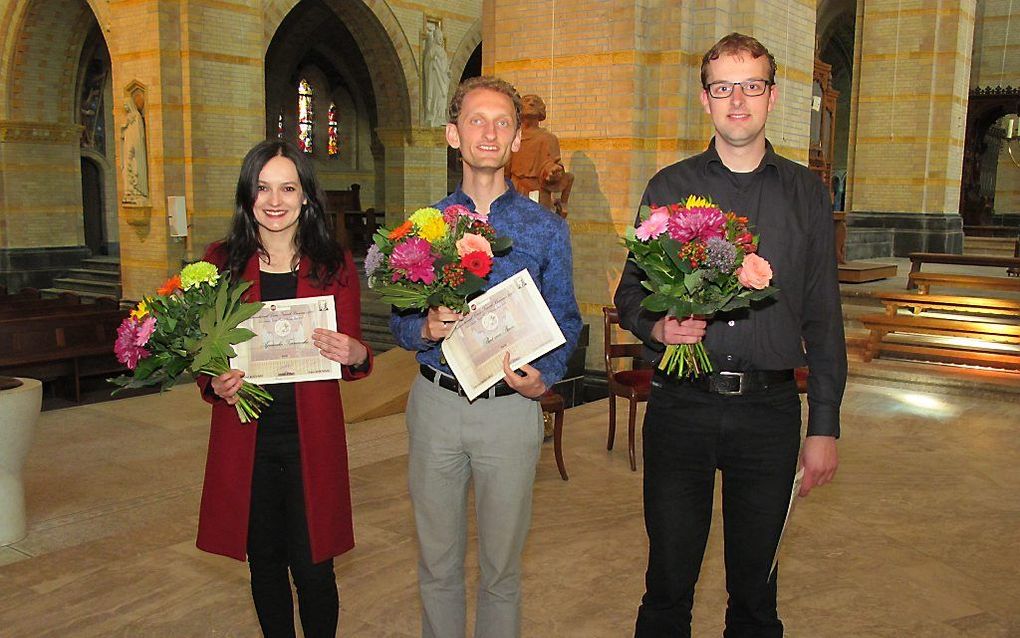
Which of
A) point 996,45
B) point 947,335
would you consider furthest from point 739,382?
point 996,45

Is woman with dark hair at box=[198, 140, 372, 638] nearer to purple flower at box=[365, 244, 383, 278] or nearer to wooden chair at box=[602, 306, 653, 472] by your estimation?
purple flower at box=[365, 244, 383, 278]

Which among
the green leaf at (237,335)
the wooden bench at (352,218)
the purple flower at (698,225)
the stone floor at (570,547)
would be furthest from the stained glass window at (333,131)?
the purple flower at (698,225)

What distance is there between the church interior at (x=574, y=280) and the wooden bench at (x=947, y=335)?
0.11 ft

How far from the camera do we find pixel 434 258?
214cm

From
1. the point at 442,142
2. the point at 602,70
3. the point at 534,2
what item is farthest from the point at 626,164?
the point at 442,142

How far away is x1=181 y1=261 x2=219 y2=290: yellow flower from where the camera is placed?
237 centimetres

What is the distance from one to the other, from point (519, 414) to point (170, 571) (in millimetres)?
2376

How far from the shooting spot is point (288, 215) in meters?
2.58

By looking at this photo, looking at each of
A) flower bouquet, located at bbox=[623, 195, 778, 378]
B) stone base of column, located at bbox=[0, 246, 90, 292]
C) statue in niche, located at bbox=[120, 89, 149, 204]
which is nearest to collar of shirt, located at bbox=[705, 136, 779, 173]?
flower bouquet, located at bbox=[623, 195, 778, 378]

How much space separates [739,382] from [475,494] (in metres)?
0.78

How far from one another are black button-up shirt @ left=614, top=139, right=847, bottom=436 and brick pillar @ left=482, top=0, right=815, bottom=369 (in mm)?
6073

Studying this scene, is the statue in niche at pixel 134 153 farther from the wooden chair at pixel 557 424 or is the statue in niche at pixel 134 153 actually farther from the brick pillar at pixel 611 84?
the wooden chair at pixel 557 424

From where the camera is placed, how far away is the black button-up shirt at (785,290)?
233 centimetres

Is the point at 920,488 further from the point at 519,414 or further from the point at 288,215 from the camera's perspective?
the point at 288,215
